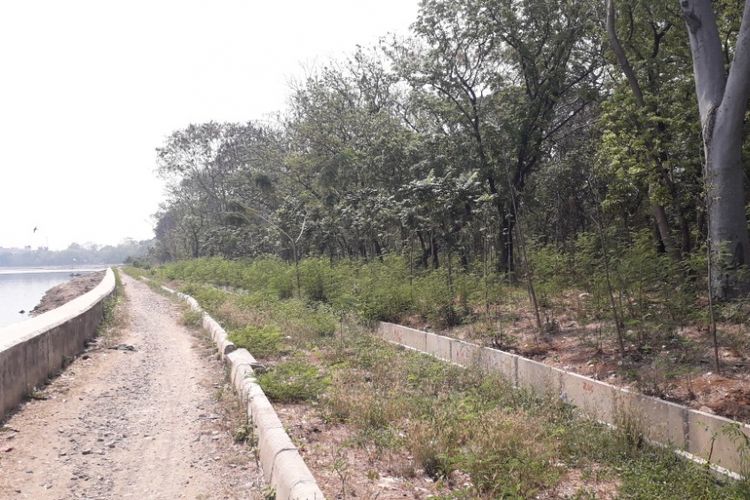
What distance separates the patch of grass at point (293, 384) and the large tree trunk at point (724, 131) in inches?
216

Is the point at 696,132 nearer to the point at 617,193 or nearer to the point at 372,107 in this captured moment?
the point at 617,193

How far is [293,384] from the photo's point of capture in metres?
6.56

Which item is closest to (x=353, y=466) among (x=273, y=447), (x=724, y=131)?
(x=273, y=447)

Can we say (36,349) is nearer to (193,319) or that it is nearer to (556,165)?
(193,319)

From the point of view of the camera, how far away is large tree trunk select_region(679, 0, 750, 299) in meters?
7.93

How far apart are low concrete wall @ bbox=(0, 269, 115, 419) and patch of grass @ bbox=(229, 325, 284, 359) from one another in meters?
2.64

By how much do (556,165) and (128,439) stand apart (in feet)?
48.5

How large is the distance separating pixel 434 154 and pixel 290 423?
12416 millimetres

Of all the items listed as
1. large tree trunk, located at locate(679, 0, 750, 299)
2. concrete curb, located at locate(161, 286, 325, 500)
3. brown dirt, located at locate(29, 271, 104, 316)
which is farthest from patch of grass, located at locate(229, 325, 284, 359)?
brown dirt, located at locate(29, 271, 104, 316)

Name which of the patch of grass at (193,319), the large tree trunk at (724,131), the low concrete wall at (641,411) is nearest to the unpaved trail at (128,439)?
the low concrete wall at (641,411)

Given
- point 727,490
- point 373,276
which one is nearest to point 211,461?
point 727,490

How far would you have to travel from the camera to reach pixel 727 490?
164 inches

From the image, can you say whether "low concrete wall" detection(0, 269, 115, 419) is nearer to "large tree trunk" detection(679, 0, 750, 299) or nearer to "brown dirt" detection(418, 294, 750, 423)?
"brown dirt" detection(418, 294, 750, 423)

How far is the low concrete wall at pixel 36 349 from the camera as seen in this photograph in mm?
6227
